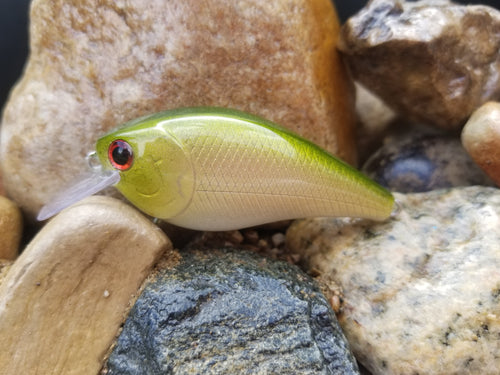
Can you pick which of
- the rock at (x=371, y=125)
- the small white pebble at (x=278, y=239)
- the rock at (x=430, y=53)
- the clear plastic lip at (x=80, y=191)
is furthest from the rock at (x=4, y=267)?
the rock at (x=371, y=125)

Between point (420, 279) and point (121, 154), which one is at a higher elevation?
point (121, 154)

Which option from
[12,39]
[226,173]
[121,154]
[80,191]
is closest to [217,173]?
[226,173]

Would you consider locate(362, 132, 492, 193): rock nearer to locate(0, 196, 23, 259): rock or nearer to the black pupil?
the black pupil

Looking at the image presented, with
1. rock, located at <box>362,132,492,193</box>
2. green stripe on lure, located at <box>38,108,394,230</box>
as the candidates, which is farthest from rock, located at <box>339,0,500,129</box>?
green stripe on lure, located at <box>38,108,394,230</box>

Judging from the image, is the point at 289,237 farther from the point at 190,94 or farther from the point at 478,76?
the point at 478,76

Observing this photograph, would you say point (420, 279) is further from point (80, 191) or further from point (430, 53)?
point (80, 191)

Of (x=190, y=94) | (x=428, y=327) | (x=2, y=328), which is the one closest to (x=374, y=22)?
(x=190, y=94)

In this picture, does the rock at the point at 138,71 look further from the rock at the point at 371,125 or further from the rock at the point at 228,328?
the rock at the point at 371,125
